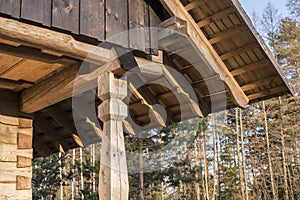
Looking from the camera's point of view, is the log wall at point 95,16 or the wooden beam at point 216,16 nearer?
the log wall at point 95,16

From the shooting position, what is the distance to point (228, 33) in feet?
14.4

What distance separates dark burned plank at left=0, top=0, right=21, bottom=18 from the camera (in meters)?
3.07

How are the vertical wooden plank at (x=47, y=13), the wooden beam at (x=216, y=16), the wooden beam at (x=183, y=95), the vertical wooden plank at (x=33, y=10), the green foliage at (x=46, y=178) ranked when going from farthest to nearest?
the green foliage at (x=46, y=178)
the wooden beam at (x=183, y=95)
the wooden beam at (x=216, y=16)
the vertical wooden plank at (x=47, y=13)
the vertical wooden plank at (x=33, y=10)

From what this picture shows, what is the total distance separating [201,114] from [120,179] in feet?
6.70

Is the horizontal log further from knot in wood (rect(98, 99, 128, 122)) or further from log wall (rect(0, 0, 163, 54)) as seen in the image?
knot in wood (rect(98, 99, 128, 122))

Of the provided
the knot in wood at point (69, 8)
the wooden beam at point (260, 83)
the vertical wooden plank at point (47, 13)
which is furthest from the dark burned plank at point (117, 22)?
the wooden beam at point (260, 83)

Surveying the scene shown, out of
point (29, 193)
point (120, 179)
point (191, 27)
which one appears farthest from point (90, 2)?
point (29, 193)

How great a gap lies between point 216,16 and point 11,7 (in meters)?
2.20

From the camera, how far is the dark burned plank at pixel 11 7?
3070 millimetres

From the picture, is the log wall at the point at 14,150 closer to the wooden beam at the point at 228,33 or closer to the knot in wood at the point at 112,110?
the knot in wood at the point at 112,110

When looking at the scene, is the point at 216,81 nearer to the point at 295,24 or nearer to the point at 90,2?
the point at 90,2

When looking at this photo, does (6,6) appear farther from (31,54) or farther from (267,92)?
(267,92)

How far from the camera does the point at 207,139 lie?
71.8 ft

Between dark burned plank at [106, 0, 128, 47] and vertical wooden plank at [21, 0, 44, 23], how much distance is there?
70cm
